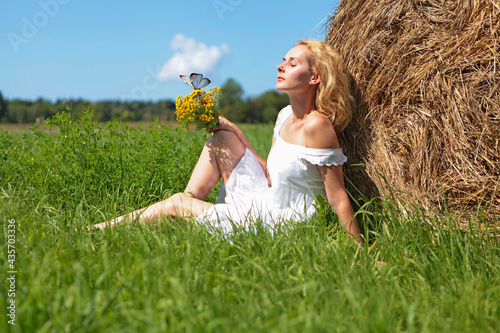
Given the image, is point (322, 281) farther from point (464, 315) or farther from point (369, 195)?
point (369, 195)

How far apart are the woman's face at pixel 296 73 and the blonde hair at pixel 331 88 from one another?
1.9 inches

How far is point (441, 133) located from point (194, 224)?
1777mm

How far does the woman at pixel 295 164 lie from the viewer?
301 cm

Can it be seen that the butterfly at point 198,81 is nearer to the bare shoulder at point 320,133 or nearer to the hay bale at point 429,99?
the bare shoulder at point 320,133

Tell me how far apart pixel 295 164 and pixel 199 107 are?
0.87 metres

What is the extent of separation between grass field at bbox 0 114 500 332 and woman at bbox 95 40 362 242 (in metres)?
0.20

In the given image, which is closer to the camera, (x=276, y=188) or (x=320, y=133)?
(x=320, y=133)

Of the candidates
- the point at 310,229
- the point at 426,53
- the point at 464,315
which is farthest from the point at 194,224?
the point at 426,53

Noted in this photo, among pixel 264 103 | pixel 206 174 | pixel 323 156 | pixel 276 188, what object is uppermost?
pixel 264 103

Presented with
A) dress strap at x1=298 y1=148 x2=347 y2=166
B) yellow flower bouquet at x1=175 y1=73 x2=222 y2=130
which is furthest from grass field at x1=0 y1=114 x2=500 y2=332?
yellow flower bouquet at x1=175 y1=73 x2=222 y2=130

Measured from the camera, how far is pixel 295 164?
3.10 metres

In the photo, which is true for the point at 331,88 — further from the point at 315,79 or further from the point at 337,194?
the point at 337,194

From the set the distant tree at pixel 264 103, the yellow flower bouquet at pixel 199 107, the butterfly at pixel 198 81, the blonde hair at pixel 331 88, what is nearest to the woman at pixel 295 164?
the blonde hair at pixel 331 88

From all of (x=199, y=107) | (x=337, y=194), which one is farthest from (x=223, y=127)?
(x=337, y=194)
